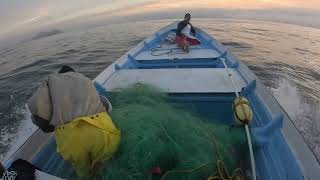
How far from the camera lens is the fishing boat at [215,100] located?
3416 millimetres

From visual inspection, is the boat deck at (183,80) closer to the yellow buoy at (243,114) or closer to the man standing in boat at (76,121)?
the yellow buoy at (243,114)

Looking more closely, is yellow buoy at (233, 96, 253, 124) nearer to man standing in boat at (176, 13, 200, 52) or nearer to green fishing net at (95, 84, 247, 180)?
green fishing net at (95, 84, 247, 180)

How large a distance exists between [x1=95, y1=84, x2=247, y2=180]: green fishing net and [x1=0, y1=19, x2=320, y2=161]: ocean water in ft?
4.48

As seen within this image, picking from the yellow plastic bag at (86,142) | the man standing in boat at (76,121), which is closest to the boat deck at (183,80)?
the man standing in boat at (76,121)

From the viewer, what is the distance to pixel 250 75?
5969mm

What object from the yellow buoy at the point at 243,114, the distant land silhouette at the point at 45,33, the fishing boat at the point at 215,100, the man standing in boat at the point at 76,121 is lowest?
the distant land silhouette at the point at 45,33

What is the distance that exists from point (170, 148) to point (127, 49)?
14.1 meters

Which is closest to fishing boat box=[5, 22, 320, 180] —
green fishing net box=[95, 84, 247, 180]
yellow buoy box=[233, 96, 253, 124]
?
yellow buoy box=[233, 96, 253, 124]

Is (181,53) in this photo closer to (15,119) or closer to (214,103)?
(214,103)

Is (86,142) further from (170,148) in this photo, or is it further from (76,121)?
(170,148)

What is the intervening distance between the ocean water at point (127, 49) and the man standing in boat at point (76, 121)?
32.6 inches

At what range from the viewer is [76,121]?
10.3 ft

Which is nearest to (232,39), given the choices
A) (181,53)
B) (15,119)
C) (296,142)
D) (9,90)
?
(181,53)

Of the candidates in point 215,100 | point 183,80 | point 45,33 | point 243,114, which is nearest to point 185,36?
point 183,80
